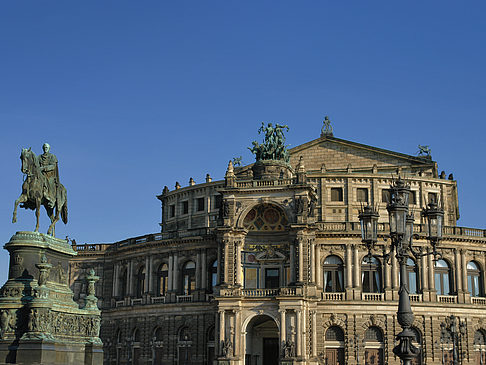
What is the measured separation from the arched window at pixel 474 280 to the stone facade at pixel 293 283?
11 centimetres

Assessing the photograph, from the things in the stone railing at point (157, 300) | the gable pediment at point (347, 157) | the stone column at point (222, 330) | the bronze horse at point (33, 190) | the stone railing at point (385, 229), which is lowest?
the stone column at point (222, 330)

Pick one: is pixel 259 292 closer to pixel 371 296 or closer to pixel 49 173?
pixel 371 296

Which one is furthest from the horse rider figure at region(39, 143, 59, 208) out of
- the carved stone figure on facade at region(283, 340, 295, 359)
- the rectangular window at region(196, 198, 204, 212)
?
the rectangular window at region(196, 198, 204, 212)

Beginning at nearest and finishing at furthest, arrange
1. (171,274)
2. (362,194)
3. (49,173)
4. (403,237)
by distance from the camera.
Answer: (403,237) → (49,173) → (171,274) → (362,194)

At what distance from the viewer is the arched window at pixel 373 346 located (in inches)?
2370

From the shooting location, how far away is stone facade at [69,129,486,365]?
58.8 meters

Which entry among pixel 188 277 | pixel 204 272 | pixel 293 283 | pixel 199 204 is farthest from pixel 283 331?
pixel 199 204

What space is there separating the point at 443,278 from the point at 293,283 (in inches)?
579

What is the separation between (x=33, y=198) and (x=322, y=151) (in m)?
51.7

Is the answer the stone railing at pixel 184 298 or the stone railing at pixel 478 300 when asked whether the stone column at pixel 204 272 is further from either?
the stone railing at pixel 478 300

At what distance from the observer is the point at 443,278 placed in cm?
6312

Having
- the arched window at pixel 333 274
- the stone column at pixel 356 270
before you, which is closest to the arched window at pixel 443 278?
the stone column at pixel 356 270

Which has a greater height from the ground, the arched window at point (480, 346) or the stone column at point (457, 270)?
the stone column at point (457, 270)

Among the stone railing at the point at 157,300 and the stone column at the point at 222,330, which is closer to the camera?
the stone column at the point at 222,330
